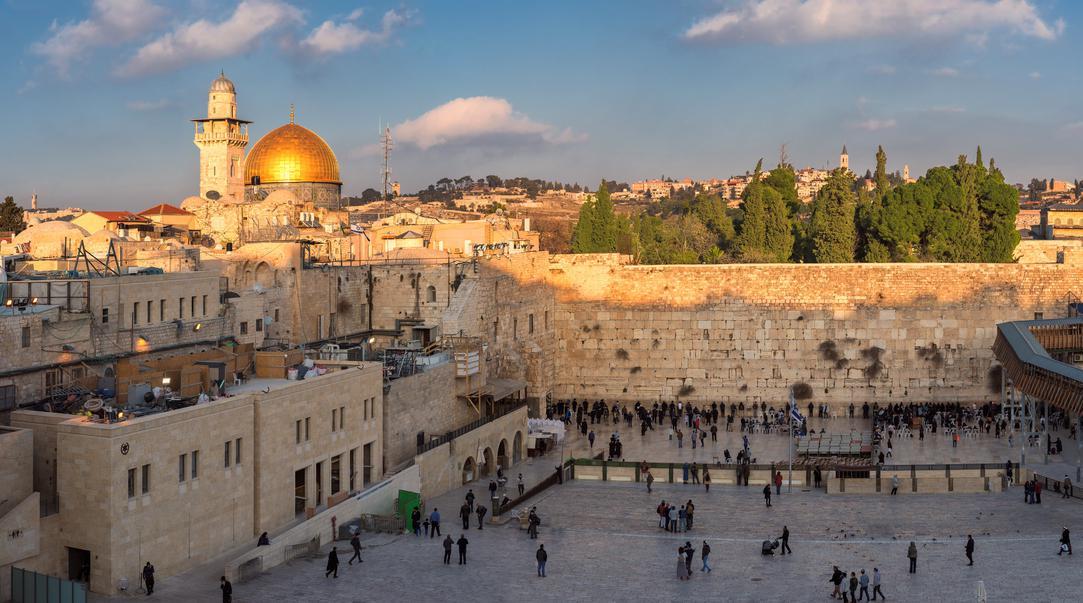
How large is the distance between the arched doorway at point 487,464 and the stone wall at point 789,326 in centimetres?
1150

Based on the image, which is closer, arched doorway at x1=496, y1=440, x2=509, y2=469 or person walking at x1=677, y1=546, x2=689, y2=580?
person walking at x1=677, y1=546, x2=689, y2=580

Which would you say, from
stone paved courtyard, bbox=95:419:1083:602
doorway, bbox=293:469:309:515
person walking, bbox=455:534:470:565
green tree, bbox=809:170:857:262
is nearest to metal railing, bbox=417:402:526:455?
stone paved courtyard, bbox=95:419:1083:602

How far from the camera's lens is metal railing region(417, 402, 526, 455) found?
2412 cm

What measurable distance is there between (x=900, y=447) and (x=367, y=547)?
54.7 feet

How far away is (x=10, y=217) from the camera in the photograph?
53.1 meters

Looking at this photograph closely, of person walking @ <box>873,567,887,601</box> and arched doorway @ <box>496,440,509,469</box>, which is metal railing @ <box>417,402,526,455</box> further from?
person walking @ <box>873,567,887,601</box>

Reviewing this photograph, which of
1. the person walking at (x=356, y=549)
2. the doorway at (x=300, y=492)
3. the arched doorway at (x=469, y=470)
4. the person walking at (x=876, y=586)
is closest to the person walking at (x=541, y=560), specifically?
the person walking at (x=356, y=549)

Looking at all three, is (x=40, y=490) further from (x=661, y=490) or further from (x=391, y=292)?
(x=391, y=292)

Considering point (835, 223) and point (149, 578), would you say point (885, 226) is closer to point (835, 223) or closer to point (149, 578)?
point (835, 223)

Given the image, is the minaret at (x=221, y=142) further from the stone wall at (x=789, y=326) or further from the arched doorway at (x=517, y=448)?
the arched doorway at (x=517, y=448)

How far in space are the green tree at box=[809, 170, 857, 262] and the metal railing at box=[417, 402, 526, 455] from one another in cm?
2042

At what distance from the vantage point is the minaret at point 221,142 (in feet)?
184

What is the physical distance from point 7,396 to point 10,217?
3832cm

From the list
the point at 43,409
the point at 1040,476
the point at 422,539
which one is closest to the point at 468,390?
the point at 422,539
